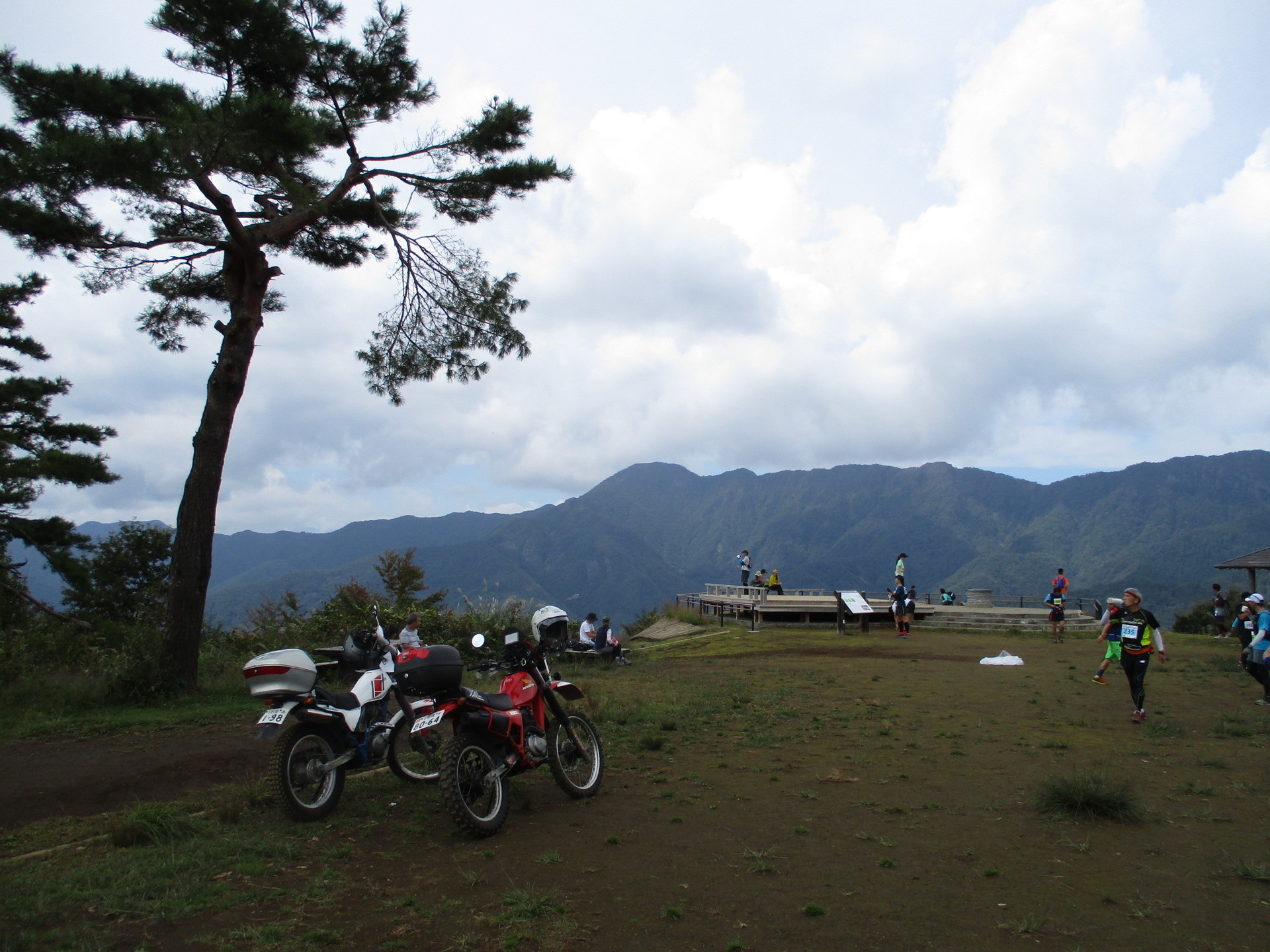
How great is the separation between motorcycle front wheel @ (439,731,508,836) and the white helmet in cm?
88

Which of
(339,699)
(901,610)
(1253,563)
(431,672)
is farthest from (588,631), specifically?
(1253,563)

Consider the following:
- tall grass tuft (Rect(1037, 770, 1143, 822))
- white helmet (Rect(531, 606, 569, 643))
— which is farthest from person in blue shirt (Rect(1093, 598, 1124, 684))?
white helmet (Rect(531, 606, 569, 643))

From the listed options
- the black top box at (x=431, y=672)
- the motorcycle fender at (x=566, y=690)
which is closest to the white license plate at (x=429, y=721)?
the black top box at (x=431, y=672)

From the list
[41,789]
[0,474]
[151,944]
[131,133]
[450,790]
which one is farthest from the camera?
[0,474]

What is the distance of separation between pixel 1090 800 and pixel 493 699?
4240mm

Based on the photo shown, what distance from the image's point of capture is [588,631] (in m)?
18.0

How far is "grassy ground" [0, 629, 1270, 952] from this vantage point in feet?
12.3

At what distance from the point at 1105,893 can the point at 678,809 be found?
2.70 m

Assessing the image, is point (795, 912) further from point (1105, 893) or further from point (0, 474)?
point (0, 474)

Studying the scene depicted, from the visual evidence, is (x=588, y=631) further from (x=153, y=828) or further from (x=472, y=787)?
(x=153, y=828)

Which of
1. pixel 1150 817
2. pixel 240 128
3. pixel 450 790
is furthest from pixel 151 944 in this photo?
pixel 240 128

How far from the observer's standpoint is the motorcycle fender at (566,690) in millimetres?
6184

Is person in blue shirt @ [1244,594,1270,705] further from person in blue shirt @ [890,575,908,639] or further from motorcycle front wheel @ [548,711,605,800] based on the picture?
person in blue shirt @ [890,575,908,639]

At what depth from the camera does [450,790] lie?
198 inches
